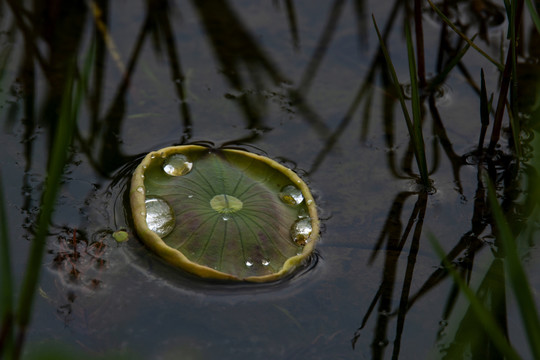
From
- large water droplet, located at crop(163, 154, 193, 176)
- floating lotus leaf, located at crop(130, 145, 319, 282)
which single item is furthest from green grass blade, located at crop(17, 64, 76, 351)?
large water droplet, located at crop(163, 154, 193, 176)

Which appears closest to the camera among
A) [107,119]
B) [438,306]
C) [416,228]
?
[438,306]

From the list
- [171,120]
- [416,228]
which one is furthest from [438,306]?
[171,120]

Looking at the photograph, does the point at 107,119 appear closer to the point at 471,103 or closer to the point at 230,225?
the point at 230,225

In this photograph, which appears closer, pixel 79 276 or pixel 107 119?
pixel 79 276

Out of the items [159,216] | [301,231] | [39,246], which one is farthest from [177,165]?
[39,246]

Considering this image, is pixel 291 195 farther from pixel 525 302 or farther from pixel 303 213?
pixel 525 302

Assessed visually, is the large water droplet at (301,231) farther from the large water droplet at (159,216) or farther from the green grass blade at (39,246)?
the green grass blade at (39,246)

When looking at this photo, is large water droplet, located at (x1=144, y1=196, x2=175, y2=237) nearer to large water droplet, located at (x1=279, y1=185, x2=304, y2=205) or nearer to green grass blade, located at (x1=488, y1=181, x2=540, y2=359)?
large water droplet, located at (x1=279, y1=185, x2=304, y2=205)
